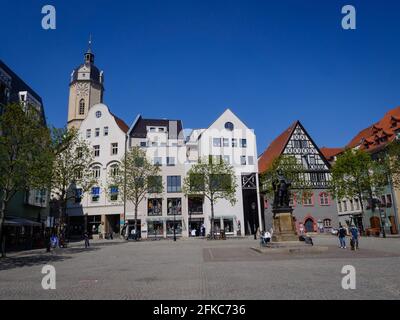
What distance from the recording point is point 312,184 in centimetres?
5481

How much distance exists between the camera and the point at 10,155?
953 inches

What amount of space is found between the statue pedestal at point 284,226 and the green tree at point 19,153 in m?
17.8

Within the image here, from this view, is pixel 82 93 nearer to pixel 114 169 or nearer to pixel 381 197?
pixel 114 169

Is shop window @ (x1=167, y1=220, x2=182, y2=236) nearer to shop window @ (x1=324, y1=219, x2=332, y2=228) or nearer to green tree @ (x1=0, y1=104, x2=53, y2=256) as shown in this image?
shop window @ (x1=324, y1=219, x2=332, y2=228)

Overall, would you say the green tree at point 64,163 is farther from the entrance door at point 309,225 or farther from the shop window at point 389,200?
the shop window at point 389,200

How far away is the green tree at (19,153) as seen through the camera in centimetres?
2348

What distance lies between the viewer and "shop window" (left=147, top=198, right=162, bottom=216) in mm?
52344

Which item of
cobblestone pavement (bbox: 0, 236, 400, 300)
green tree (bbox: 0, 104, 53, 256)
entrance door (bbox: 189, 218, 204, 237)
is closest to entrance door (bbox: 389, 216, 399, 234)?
entrance door (bbox: 189, 218, 204, 237)

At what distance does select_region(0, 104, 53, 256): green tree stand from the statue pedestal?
699 inches

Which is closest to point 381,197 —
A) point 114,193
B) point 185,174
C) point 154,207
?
point 185,174

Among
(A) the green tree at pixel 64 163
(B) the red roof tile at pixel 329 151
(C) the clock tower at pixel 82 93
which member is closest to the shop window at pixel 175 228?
(A) the green tree at pixel 64 163

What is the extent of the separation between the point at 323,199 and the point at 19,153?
46289 mm

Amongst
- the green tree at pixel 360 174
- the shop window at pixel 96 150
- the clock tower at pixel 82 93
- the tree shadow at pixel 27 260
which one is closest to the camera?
the tree shadow at pixel 27 260
